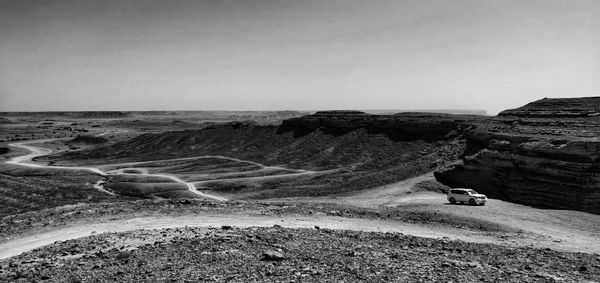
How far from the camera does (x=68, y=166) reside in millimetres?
78250

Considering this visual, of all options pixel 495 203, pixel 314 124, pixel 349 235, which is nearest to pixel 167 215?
pixel 349 235

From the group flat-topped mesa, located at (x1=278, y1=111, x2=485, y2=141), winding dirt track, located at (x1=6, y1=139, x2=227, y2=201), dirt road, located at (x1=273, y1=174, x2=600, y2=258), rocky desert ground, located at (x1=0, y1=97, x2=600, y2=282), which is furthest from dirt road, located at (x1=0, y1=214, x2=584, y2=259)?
flat-topped mesa, located at (x1=278, y1=111, x2=485, y2=141)

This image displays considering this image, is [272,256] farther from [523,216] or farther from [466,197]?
[466,197]

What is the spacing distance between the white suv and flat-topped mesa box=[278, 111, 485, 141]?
94.9 ft

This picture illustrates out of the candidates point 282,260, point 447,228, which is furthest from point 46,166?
point 282,260

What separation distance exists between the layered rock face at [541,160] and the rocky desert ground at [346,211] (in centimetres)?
11

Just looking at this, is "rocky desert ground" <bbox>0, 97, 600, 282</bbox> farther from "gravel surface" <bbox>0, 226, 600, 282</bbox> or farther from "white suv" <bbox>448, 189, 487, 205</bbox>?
"white suv" <bbox>448, 189, 487, 205</bbox>

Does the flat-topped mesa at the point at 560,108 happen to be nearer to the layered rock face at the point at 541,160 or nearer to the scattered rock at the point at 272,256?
the layered rock face at the point at 541,160

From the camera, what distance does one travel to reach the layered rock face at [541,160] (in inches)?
1235

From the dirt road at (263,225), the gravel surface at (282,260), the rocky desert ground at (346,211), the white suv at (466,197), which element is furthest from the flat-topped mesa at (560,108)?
the gravel surface at (282,260)

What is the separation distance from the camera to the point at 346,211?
91.5 ft

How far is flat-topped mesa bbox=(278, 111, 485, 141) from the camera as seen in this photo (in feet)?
208

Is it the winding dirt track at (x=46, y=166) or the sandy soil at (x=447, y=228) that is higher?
the sandy soil at (x=447, y=228)

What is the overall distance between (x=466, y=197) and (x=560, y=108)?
20.6 meters
